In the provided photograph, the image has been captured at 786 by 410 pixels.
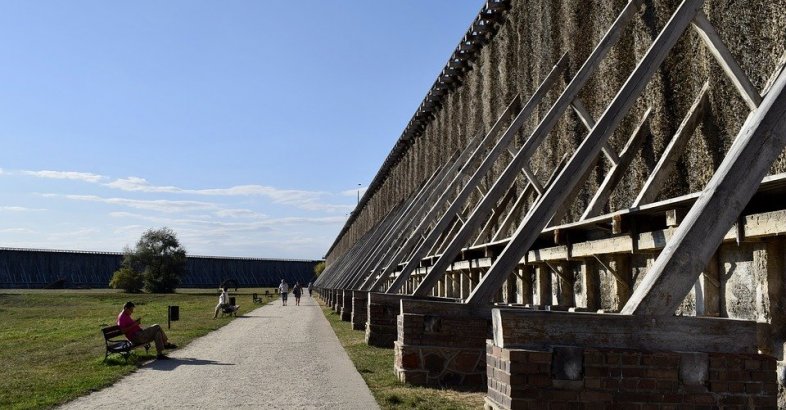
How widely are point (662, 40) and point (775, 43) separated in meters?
1.09

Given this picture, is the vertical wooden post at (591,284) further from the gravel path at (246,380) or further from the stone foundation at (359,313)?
the stone foundation at (359,313)

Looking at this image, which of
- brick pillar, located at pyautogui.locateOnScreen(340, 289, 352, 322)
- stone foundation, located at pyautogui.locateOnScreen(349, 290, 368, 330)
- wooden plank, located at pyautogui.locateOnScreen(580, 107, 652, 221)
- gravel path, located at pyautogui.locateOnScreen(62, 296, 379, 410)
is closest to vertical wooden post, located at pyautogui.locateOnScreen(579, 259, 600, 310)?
wooden plank, located at pyautogui.locateOnScreen(580, 107, 652, 221)

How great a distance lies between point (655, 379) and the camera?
15.9ft

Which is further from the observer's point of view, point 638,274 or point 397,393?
point 397,393

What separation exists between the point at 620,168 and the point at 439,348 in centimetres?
328

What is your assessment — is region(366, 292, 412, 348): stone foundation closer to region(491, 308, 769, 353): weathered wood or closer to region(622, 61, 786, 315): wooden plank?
region(491, 308, 769, 353): weathered wood

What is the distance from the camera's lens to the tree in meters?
79.4

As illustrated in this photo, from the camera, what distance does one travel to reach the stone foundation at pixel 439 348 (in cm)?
943

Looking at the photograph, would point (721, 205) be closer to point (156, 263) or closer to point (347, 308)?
point (347, 308)

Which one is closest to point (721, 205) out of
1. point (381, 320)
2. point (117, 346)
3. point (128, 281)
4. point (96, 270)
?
point (381, 320)

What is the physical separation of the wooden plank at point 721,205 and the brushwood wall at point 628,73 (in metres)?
2.11

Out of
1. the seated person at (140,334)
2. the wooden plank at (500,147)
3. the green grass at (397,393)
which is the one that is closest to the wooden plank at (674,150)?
the green grass at (397,393)

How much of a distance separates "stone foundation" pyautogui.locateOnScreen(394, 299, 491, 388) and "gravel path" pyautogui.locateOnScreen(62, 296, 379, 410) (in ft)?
2.37

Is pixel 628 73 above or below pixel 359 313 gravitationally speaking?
above
